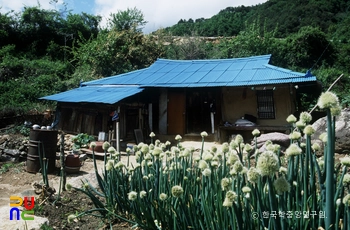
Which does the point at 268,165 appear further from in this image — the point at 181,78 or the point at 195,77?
the point at 181,78

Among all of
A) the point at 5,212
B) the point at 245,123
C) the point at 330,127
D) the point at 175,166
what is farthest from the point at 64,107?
the point at 330,127

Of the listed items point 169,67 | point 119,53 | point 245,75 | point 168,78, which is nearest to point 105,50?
point 119,53

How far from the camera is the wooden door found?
40.2 ft

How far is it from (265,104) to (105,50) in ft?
37.8

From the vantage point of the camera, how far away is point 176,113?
40.6 feet

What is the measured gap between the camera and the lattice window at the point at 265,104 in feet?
37.4

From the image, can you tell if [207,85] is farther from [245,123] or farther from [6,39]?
[6,39]

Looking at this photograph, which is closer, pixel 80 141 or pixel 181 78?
pixel 80 141

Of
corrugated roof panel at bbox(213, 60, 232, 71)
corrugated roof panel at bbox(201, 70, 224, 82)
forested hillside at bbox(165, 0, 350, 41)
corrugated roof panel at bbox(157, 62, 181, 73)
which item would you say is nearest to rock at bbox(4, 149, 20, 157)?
corrugated roof panel at bbox(201, 70, 224, 82)

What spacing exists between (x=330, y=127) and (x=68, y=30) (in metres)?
26.7

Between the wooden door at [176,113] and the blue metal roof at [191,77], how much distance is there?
721 millimetres

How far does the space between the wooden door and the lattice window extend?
289 centimetres

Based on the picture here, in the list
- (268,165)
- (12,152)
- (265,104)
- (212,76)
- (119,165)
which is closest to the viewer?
(268,165)

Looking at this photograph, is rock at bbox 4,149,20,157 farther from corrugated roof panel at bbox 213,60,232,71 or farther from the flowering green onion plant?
corrugated roof panel at bbox 213,60,232,71
